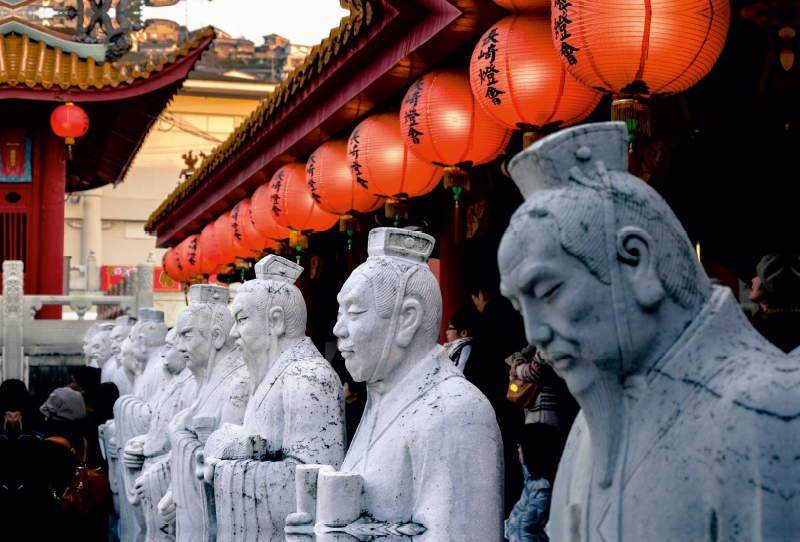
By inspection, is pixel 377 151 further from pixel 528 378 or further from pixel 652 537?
pixel 652 537

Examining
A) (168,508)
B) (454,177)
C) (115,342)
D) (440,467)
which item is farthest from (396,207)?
A: (115,342)

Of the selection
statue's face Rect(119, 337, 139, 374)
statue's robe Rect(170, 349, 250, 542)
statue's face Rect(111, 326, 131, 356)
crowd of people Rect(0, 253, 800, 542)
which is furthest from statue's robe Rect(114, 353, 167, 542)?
statue's face Rect(111, 326, 131, 356)

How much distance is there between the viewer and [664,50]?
144 inches

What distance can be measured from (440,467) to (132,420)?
4.51 m

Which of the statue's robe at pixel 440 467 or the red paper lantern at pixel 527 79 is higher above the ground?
the red paper lantern at pixel 527 79

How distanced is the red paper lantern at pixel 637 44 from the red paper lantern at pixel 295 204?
469cm

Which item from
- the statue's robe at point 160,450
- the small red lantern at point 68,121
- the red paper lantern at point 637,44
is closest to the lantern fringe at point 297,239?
the statue's robe at point 160,450

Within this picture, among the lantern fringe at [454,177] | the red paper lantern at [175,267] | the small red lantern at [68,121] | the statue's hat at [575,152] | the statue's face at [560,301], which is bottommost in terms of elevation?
the statue's face at [560,301]

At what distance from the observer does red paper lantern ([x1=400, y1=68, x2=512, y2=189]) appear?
539 cm

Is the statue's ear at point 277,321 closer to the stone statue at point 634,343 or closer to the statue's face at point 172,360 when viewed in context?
the statue's face at point 172,360

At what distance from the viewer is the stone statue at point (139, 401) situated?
6.84 metres

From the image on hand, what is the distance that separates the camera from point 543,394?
483 cm

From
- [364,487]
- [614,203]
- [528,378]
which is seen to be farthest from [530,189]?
[528,378]

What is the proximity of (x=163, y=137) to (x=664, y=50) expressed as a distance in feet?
83.0
